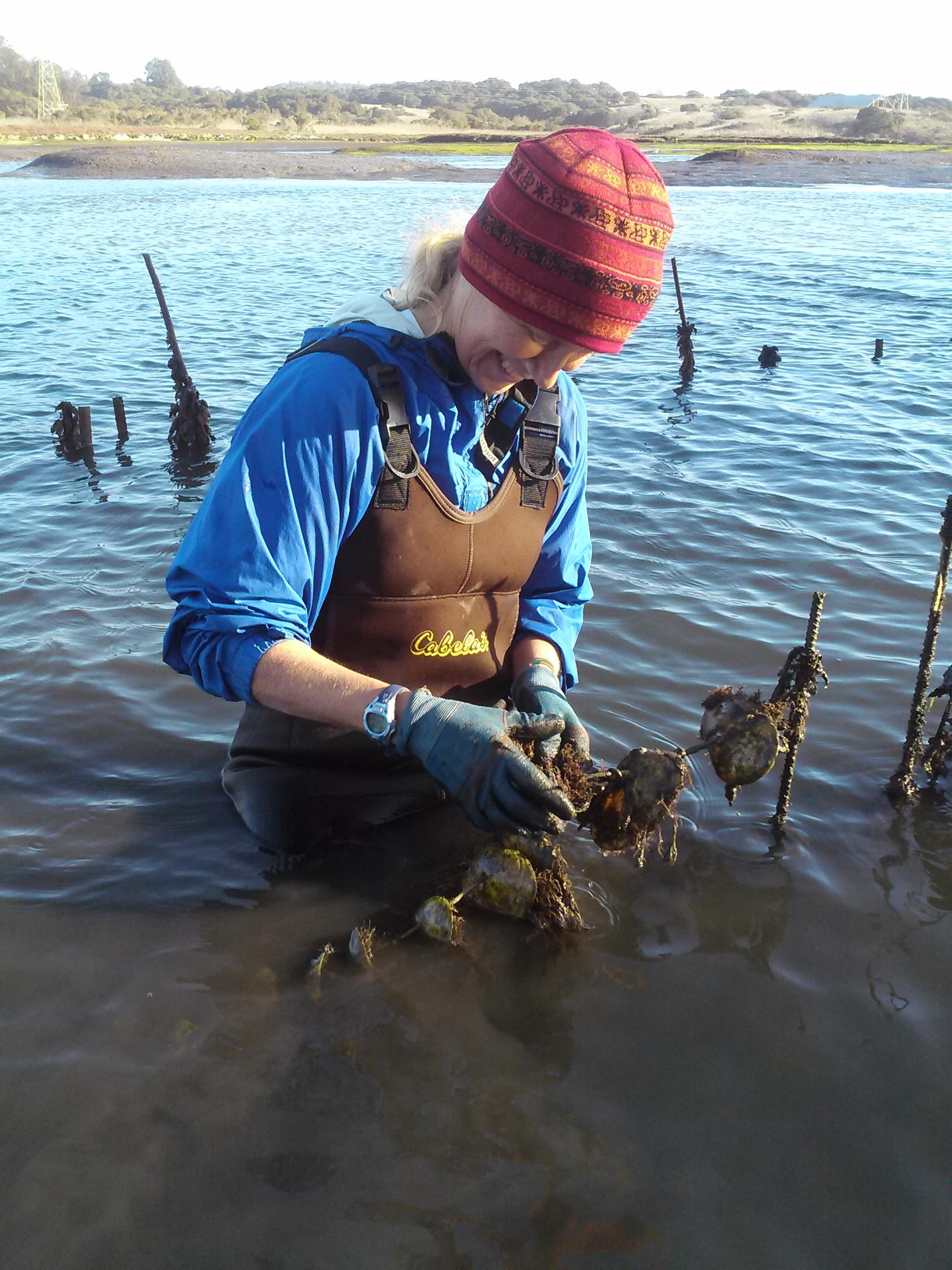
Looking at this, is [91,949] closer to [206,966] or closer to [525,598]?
[206,966]

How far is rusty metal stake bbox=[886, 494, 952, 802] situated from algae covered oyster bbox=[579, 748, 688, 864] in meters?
1.36

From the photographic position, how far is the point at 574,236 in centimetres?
268

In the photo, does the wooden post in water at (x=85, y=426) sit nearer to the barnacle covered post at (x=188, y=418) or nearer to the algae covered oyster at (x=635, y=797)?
the barnacle covered post at (x=188, y=418)

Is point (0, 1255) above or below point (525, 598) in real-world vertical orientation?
below

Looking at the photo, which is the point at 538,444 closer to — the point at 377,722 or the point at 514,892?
the point at 377,722

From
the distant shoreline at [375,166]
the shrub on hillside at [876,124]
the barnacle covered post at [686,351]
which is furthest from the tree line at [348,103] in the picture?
the barnacle covered post at [686,351]

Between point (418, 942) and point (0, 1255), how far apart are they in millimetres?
1482

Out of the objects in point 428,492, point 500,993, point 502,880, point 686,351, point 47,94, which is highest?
point 47,94

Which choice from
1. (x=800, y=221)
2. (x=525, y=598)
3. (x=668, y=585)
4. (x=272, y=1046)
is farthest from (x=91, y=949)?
(x=800, y=221)

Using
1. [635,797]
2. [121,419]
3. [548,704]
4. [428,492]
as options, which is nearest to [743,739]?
[635,797]

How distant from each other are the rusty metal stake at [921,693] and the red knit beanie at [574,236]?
1694mm

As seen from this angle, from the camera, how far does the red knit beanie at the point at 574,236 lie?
2.68 metres

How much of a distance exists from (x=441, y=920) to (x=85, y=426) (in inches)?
294

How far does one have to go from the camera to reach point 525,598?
13.1 ft
